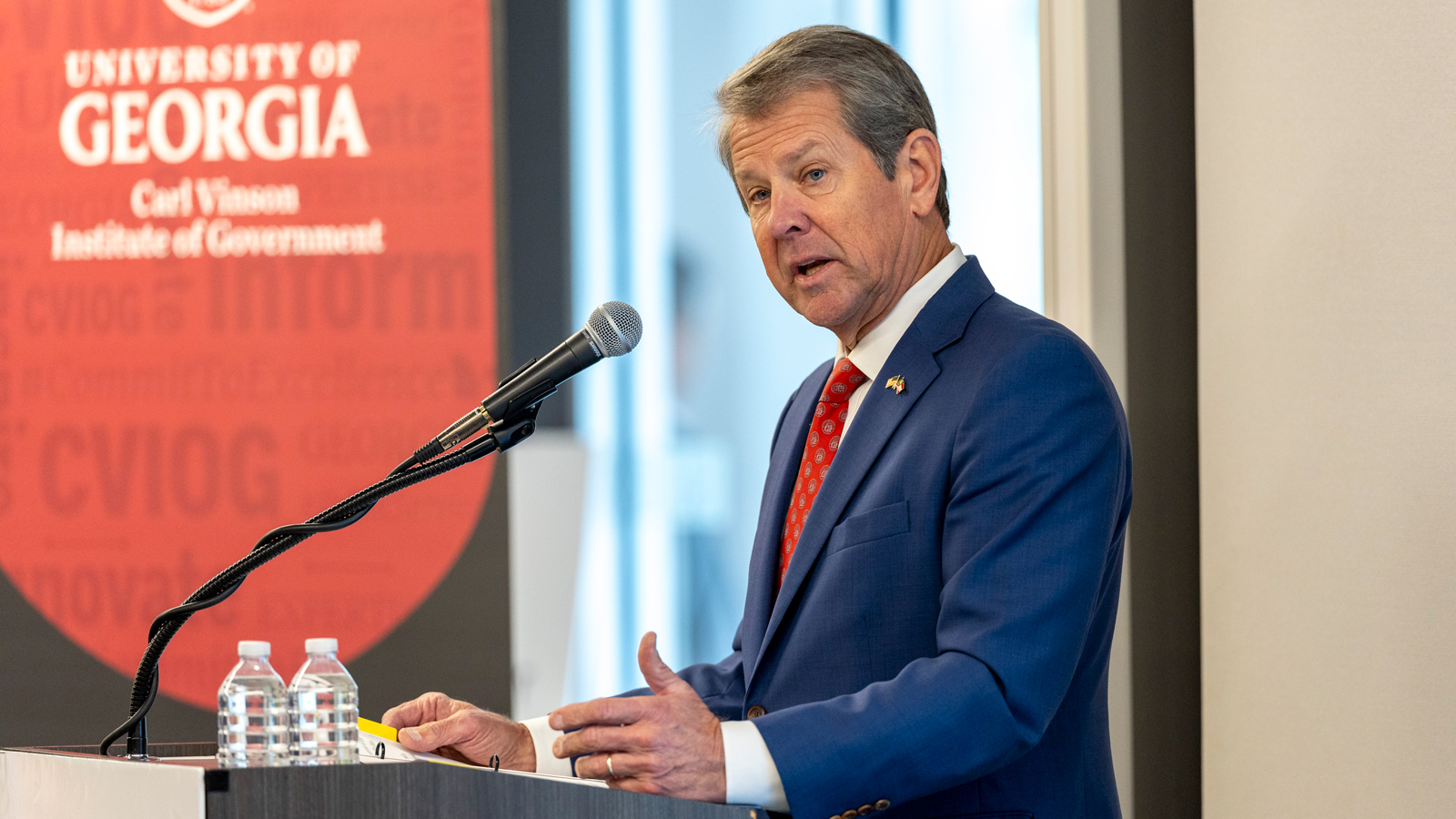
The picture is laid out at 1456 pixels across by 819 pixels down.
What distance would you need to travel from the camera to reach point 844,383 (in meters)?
1.74

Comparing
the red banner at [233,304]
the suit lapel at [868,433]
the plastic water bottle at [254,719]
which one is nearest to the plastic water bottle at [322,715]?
the plastic water bottle at [254,719]

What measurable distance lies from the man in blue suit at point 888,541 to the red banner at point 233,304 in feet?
4.47

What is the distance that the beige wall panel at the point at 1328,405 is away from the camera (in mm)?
1733

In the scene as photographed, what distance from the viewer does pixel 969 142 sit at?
9.39ft

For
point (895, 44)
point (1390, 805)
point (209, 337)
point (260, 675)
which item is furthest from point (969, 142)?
point (260, 675)

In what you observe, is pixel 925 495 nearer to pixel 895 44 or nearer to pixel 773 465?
pixel 773 465

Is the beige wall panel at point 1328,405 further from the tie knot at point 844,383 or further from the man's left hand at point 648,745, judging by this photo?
the man's left hand at point 648,745

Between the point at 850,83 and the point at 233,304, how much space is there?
79.8 inches

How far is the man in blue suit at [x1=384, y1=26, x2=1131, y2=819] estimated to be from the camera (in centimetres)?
115

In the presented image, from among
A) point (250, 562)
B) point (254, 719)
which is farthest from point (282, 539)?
point (254, 719)

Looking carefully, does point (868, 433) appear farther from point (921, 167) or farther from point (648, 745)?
point (648, 745)

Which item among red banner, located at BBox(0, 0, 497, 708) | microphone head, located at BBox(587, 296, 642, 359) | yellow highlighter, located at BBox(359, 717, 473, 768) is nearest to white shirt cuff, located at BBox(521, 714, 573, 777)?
yellow highlighter, located at BBox(359, 717, 473, 768)

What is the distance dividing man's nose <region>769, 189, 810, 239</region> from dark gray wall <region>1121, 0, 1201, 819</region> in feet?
3.89

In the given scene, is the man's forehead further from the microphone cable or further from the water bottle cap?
the water bottle cap
